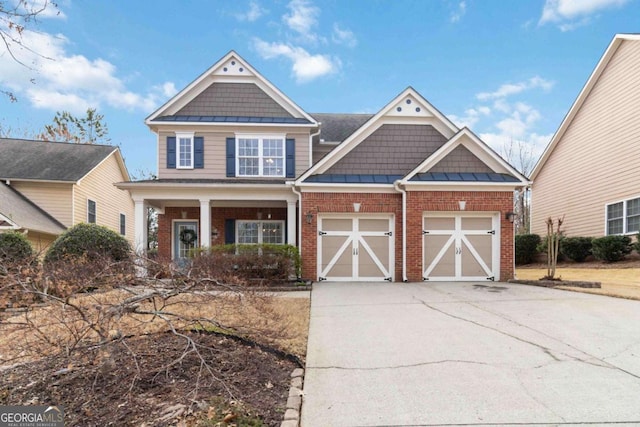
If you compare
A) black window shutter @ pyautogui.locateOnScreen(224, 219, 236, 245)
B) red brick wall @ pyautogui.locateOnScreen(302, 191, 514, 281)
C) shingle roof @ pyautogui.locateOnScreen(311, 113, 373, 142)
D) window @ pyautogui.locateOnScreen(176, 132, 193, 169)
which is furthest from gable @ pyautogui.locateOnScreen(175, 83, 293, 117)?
red brick wall @ pyautogui.locateOnScreen(302, 191, 514, 281)

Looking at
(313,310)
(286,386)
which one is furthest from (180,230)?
(286,386)

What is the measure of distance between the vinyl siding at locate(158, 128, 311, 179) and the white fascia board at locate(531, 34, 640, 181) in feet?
45.2

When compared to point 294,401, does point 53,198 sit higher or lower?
higher

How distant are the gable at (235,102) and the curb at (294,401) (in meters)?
12.1

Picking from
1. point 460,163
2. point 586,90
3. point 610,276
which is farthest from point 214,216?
point 586,90

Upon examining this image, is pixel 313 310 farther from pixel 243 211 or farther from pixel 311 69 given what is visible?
pixel 311 69

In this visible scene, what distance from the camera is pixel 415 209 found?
1141 cm

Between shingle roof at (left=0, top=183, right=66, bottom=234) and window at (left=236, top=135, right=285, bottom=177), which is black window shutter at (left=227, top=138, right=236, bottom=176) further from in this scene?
shingle roof at (left=0, top=183, right=66, bottom=234)

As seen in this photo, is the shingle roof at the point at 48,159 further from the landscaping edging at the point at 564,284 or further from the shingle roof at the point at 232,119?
the landscaping edging at the point at 564,284

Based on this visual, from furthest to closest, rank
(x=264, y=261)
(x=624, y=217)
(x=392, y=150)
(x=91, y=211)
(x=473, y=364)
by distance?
(x=91, y=211) → (x=624, y=217) → (x=392, y=150) → (x=264, y=261) → (x=473, y=364)

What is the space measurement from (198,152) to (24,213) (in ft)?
25.0

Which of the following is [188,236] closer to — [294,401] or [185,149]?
[185,149]

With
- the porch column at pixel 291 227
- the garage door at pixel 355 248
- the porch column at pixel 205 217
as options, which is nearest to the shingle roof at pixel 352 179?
the garage door at pixel 355 248

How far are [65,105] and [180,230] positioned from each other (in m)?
19.6
